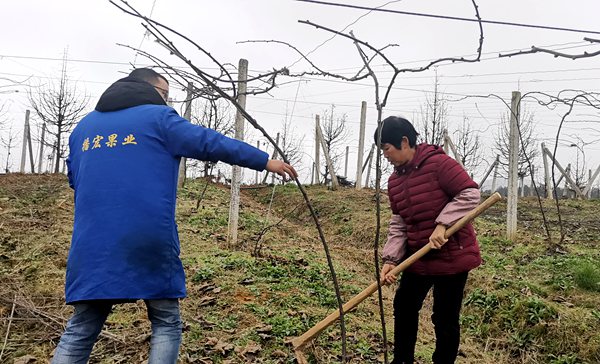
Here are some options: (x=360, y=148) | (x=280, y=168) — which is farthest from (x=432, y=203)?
(x=360, y=148)

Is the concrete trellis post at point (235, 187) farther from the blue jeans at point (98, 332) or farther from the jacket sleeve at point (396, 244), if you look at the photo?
the blue jeans at point (98, 332)

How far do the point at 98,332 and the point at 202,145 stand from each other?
35.6 inches

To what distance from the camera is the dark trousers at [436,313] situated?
8.19ft

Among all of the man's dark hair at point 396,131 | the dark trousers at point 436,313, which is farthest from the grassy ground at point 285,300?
the man's dark hair at point 396,131

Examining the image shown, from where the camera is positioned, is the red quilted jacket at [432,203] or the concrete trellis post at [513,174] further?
the concrete trellis post at [513,174]

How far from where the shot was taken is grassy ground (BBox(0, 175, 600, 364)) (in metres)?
3.04

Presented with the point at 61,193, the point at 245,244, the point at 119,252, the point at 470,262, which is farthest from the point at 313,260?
the point at 61,193

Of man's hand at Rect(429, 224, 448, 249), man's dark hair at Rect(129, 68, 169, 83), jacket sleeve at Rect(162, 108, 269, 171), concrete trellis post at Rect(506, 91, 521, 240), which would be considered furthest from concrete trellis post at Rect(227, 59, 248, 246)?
concrete trellis post at Rect(506, 91, 521, 240)

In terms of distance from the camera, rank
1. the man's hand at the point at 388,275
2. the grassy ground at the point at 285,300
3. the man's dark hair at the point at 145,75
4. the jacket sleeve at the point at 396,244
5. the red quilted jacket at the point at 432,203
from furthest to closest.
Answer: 1. the grassy ground at the point at 285,300
2. the jacket sleeve at the point at 396,244
3. the man's hand at the point at 388,275
4. the red quilted jacket at the point at 432,203
5. the man's dark hair at the point at 145,75

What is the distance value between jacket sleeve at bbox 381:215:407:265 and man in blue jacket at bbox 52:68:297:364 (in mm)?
1112

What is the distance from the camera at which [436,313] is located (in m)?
2.55

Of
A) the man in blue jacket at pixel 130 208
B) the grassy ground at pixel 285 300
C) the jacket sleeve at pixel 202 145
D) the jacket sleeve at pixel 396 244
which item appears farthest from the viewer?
the grassy ground at pixel 285 300

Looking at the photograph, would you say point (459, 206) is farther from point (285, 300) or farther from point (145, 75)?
point (285, 300)

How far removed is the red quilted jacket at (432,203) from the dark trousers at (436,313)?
0.27 ft
